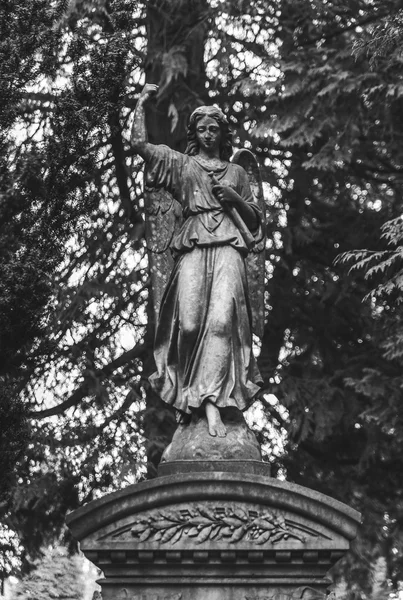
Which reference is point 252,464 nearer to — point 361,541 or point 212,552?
point 212,552

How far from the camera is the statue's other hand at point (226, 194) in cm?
680

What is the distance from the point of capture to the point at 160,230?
7078 millimetres

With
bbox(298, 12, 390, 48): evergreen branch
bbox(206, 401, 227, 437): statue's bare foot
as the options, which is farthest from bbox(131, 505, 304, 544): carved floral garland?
bbox(298, 12, 390, 48): evergreen branch

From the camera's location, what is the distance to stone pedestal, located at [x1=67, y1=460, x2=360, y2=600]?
5797 mm

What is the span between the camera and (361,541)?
12.4m

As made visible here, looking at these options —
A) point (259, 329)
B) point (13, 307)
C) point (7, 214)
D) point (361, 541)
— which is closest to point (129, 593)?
point (259, 329)

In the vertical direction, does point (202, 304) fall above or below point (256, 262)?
→ below

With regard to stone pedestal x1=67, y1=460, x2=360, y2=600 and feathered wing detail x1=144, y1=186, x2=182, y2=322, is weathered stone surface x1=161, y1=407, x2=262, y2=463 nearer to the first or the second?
stone pedestal x1=67, y1=460, x2=360, y2=600

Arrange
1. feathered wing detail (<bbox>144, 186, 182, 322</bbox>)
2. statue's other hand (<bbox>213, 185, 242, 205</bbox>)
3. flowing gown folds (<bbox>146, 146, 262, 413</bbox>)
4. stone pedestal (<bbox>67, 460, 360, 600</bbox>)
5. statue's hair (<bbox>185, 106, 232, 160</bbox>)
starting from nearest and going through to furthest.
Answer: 1. stone pedestal (<bbox>67, 460, 360, 600</bbox>)
2. flowing gown folds (<bbox>146, 146, 262, 413</bbox>)
3. statue's other hand (<bbox>213, 185, 242, 205</bbox>)
4. feathered wing detail (<bbox>144, 186, 182, 322</bbox>)
5. statue's hair (<bbox>185, 106, 232, 160</bbox>)

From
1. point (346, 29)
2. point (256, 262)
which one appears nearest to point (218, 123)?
point (256, 262)

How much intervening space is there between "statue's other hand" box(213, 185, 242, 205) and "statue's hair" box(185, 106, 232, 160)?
0.48m

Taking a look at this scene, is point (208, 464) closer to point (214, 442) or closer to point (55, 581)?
point (214, 442)

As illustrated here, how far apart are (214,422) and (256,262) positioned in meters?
1.32

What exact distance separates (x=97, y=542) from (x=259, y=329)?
71.1 inches
